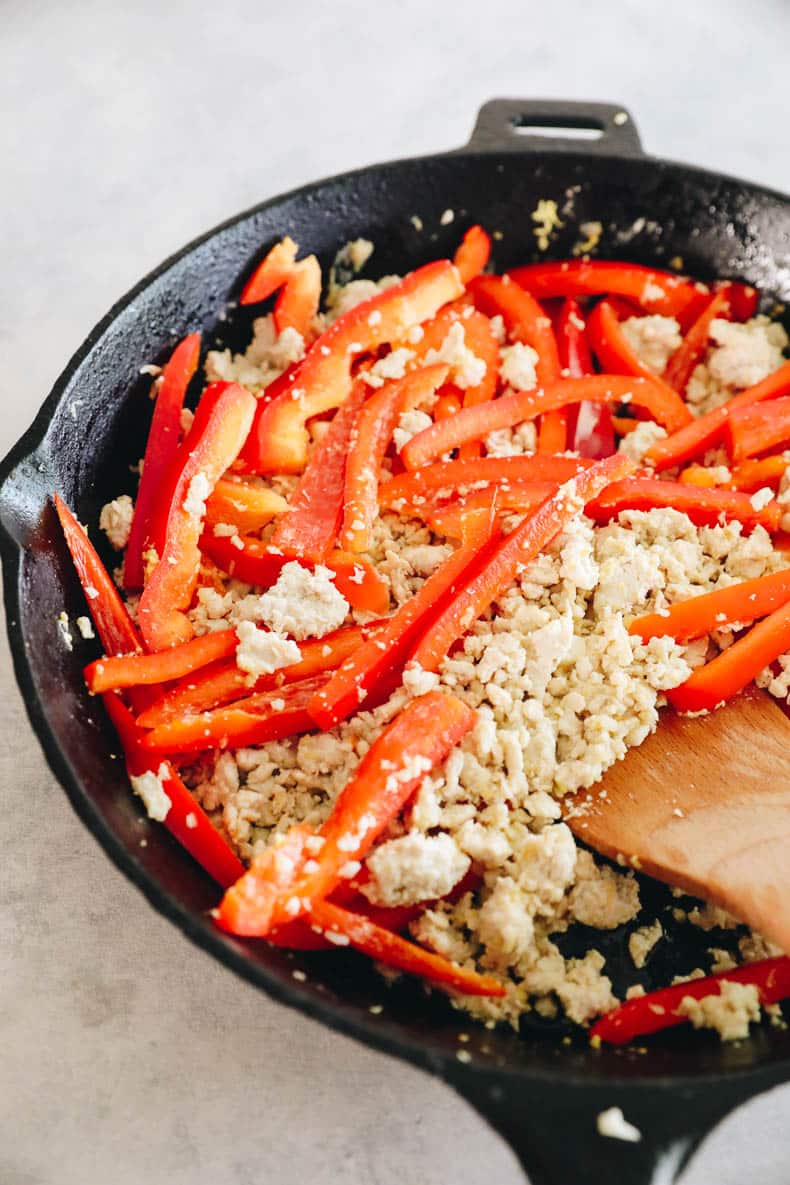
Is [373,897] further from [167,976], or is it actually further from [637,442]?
[637,442]

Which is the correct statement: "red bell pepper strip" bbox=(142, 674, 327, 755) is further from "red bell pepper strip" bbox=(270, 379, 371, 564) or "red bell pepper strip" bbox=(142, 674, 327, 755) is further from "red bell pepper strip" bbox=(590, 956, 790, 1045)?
"red bell pepper strip" bbox=(590, 956, 790, 1045)

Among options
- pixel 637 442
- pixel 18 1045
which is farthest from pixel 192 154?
pixel 18 1045

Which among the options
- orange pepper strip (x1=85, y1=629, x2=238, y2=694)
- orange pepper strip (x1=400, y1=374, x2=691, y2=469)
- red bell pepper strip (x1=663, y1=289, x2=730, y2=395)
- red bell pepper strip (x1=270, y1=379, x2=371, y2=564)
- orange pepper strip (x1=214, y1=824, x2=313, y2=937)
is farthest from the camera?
red bell pepper strip (x1=663, y1=289, x2=730, y2=395)

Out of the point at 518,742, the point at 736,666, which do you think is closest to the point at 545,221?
the point at 736,666

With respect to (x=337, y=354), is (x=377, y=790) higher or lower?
lower

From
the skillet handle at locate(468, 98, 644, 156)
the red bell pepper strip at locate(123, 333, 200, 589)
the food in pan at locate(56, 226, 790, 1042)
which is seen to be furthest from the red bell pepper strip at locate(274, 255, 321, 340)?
the skillet handle at locate(468, 98, 644, 156)

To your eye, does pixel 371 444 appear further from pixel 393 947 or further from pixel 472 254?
pixel 393 947

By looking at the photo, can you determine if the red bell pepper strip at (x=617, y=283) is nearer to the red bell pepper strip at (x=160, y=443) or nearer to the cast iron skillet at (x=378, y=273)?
the cast iron skillet at (x=378, y=273)
